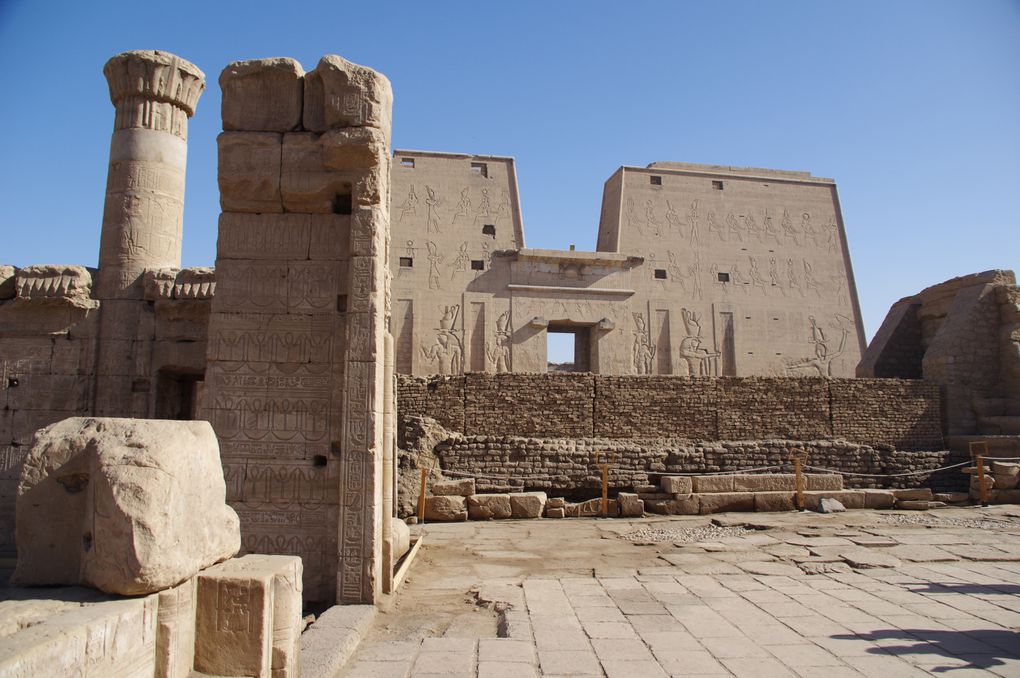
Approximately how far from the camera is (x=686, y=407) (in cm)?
1603

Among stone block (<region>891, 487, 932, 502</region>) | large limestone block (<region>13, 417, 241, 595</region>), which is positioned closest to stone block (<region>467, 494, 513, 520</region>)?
stone block (<region>891, 487, 932, 502</region>)

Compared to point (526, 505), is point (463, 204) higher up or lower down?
higher up

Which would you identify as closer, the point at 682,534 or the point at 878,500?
the point at 682,534

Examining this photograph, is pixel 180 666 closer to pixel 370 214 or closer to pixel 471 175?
pixel 370 214

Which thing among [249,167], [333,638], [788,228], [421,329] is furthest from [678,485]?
[788,228]

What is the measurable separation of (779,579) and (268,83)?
6651mm

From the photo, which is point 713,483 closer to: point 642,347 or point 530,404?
point 530,404

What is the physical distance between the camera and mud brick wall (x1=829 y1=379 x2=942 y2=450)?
16.5 meters

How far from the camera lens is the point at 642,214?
923 inches

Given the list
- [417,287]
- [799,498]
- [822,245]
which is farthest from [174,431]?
[822,245]

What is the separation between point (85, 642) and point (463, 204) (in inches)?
808

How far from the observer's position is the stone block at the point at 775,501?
11.6m

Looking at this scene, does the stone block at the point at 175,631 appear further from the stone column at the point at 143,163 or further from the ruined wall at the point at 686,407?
the ruined wall at the point at 686,407

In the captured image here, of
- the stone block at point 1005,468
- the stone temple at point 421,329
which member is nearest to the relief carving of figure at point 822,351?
the stone temple at point 421,329
